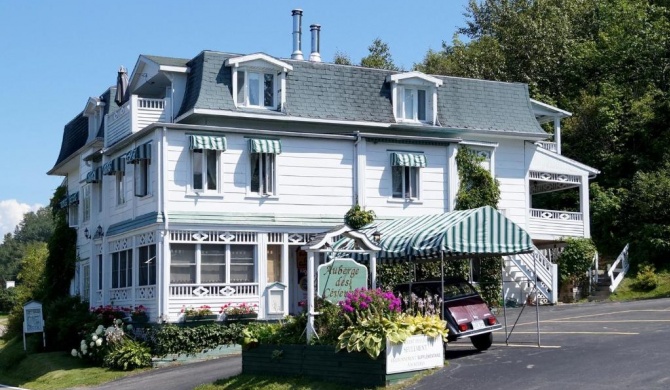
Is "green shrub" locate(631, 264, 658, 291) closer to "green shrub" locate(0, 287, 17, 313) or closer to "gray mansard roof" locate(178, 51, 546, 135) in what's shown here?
"gray mansard roof" locate(178, 51, 546, 135)

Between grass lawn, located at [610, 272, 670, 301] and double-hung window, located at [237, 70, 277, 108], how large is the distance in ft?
48.6

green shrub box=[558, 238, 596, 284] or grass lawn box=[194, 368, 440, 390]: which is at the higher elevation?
green shrub box=[558, 238, 596, 284]

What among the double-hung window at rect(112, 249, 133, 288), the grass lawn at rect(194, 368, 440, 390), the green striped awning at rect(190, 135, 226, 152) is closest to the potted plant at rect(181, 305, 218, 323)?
the double-hung window at rect(112, 249, 133, 288)

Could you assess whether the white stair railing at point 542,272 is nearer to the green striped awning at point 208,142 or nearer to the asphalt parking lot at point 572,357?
the asphalt parking lot at point 572,357

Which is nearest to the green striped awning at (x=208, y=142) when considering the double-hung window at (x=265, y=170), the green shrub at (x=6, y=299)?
the double-hung window at (x=265, y=170)

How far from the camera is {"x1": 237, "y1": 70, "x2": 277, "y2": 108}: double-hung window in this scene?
34406 mm

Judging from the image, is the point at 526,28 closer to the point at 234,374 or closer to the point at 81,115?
the point at 81,115

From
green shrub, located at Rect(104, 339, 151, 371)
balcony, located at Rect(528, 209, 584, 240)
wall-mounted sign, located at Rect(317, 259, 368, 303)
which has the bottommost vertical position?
green shrub, located at Rect(104, 339, 151, 371)

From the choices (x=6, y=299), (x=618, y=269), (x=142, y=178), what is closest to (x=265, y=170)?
(x=142, y=178)

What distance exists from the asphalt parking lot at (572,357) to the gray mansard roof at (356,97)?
414 inches

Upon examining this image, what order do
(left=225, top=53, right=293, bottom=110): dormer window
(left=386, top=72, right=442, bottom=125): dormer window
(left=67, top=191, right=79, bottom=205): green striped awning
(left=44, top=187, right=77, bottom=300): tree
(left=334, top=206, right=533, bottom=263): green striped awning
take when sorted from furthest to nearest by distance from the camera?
1. (left=44, top=187, right=77, bottom=300): tree
2. (left=67, top=191, right=79, bottom=205): green striped awning
3. (left=386, top=72, right=442, bottom=125): dormer window
4. (left=225, top=53, right=293, bottom=110): dormer window
5. (left=334, top=206, right=533, bottom=263): green striped awning

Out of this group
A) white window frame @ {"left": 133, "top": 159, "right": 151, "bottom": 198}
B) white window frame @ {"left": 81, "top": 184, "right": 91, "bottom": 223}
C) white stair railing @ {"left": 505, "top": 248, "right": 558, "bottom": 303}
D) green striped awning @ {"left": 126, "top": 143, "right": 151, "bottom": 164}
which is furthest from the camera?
white window frame @ {"left": 81, "top": 184, "right": 91, "bottom": 223}

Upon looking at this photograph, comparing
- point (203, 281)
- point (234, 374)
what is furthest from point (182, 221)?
point (234, 374)

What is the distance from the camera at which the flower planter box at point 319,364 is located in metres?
19.7
